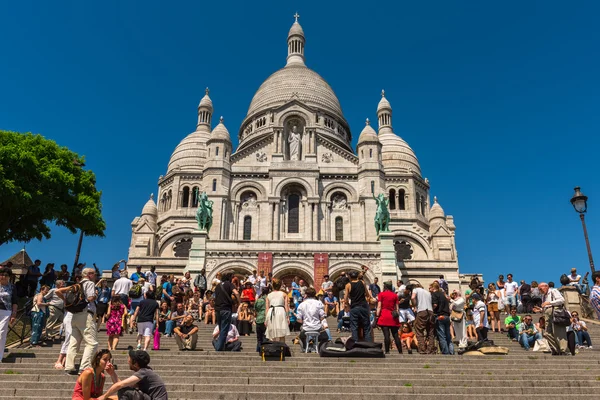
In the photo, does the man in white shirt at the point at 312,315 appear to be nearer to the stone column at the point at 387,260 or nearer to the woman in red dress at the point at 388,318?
the woman in red dress at the point at 388,318

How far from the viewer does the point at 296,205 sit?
37.8m

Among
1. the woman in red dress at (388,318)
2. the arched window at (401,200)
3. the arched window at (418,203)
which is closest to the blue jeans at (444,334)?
the woman in red dress at (388,318)

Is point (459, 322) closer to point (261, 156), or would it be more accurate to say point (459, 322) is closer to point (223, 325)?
point (223, 325)

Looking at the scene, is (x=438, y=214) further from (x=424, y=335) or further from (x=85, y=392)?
(x=85, y=392)

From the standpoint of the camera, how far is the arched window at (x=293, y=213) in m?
36.9

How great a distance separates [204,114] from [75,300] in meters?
48.0

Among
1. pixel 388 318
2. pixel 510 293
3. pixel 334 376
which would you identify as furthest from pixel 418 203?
pixel 334 376

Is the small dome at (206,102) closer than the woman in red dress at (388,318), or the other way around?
the woman in red dress at (388,318)

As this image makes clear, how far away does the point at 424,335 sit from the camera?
1278cm

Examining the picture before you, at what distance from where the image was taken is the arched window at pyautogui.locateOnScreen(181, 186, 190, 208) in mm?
45778

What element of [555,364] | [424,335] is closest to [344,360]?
[424,335]

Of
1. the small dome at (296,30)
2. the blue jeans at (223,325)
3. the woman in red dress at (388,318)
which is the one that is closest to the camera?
the blue jeans at (223,325)

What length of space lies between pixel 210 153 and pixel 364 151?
1143cm

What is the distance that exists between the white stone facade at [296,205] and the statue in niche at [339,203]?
0.32ft
